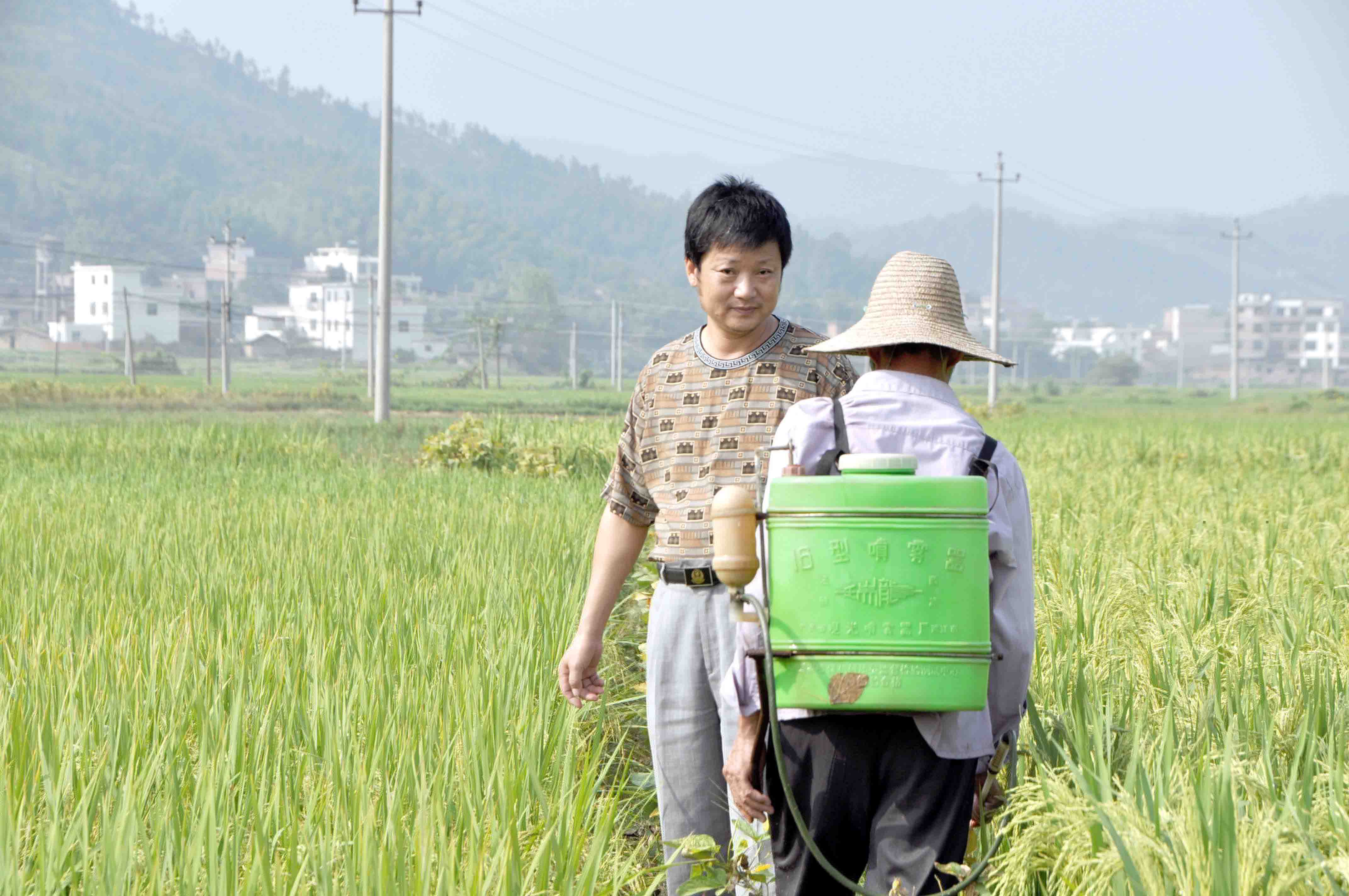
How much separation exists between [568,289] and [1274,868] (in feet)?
474

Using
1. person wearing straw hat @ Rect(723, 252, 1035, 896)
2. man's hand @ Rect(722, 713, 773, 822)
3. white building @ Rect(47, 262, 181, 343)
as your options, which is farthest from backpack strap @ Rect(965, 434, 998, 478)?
white building @ Rect(47, 262, 181, 343)

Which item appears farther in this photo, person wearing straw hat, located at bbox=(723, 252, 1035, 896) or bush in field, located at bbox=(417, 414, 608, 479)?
bush in field, located at bbox=(417, 414, 608, 479)

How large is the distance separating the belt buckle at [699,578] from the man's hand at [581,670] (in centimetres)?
24

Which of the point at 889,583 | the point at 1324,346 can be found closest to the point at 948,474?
the point at 889,583

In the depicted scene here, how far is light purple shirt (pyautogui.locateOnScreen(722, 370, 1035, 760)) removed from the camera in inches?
70.1

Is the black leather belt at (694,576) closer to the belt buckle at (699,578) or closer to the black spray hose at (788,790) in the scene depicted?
the belt buckle at (699,578)

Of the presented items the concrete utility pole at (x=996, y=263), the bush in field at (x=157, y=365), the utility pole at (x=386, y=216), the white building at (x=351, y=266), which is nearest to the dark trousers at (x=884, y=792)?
the utility pole at (x=386, y=216)

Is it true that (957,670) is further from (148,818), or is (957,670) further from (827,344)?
(148,818)

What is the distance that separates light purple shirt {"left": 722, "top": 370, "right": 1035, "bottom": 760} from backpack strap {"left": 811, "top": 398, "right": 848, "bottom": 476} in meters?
0.01

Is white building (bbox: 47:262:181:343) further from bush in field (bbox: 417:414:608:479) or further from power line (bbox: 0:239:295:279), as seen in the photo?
bush in field (bbox: 417:414:608:479)

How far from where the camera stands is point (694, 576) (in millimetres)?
2283

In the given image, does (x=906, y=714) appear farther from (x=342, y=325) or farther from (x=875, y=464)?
(x=342, y=325)

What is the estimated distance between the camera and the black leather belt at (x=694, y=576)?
2277mm

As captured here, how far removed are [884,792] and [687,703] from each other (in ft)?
1.83
